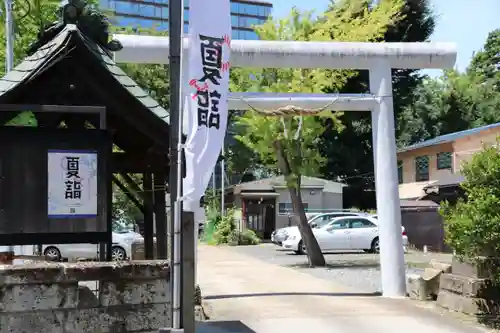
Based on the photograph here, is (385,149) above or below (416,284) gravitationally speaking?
above

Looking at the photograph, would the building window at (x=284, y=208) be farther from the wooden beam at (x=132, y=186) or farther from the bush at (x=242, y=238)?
the wooden beam at (x=132, y=186)

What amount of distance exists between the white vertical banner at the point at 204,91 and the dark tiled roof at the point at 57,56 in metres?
0.86

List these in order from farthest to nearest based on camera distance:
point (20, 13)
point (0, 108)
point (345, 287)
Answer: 1. point (20, 13)
2. point (345, 287)
3. point (0, 108)

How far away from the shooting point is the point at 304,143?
58.1ft

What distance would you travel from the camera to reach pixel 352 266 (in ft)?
61.5

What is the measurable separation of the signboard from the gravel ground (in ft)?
27.4

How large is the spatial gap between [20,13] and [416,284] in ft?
38.0

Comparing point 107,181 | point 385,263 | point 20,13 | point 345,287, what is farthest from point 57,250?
point 107,181

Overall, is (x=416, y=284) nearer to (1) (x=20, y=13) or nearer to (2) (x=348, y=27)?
(2) (x=348, y=27)

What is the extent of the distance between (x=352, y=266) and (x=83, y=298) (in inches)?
560

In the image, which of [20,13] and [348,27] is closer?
[20,13]

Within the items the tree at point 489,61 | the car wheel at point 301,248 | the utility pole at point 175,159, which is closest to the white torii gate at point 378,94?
the utility pole at point 175,159

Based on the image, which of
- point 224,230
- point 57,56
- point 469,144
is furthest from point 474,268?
point 224,230

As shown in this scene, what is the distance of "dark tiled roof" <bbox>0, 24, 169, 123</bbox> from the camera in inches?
226
